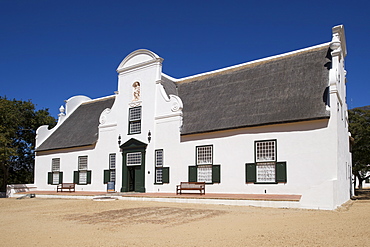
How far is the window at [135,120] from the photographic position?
2395 cm

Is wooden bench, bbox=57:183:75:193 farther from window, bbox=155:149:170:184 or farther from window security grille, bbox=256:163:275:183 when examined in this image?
window security grille, bbox=256:163:275:183

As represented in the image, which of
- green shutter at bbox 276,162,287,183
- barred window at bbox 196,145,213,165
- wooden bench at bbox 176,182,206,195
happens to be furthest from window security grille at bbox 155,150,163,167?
green shutter at bbox 276,162,287,183

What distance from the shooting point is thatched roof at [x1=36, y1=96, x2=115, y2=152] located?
27.1 m

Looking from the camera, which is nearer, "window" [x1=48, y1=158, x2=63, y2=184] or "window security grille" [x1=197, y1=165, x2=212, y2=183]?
"window security grille" [x1=197, y1=165, x2=212, y2=183]

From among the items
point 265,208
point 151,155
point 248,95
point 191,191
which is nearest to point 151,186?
point 151,155

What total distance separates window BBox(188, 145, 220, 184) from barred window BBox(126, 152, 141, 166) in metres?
4.09

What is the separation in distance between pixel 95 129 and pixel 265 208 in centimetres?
1613

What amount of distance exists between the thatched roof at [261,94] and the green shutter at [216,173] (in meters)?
2.07

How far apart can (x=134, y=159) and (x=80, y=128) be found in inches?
287

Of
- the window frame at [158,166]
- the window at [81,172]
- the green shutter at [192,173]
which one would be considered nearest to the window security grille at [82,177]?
the window at [81,172]

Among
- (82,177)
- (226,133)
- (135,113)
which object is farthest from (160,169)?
(82,177)

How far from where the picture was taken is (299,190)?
672 inches

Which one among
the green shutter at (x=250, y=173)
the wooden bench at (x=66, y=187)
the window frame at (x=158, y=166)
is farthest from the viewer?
the wooden bench at (x=66, y=187)

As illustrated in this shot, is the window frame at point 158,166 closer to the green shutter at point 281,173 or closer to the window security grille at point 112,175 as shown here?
the window security grille at point 112,175
